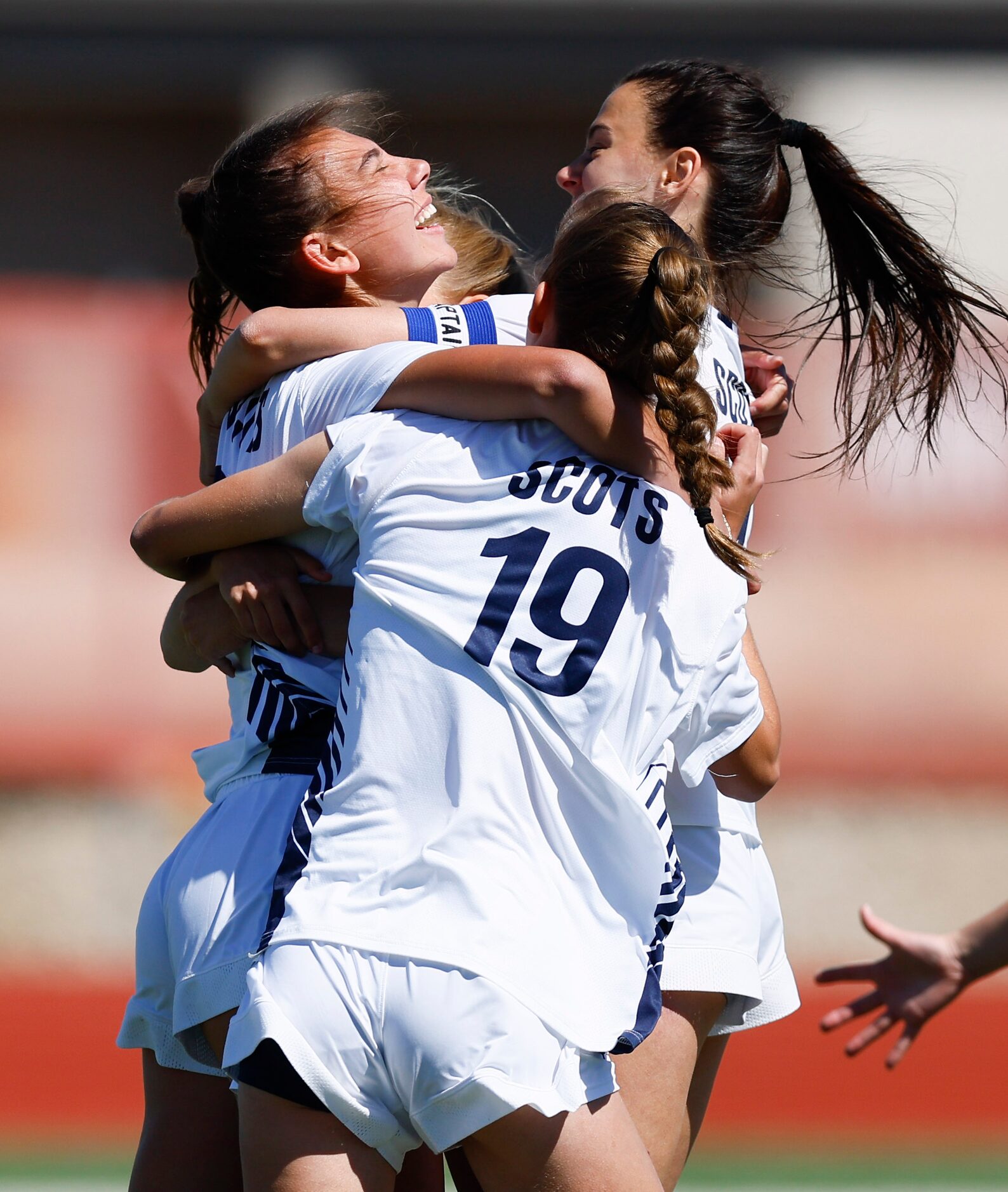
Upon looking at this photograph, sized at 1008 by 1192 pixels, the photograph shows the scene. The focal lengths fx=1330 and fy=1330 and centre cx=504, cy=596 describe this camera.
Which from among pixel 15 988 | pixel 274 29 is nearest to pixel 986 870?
pixel 15 988

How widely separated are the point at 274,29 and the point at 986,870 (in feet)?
20.1

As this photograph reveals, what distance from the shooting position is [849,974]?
8.30 ft

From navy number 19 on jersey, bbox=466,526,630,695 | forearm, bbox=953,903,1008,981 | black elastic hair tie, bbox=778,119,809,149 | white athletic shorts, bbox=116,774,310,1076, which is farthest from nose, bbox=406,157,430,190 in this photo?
forearm, bbox=953,903,1008,981

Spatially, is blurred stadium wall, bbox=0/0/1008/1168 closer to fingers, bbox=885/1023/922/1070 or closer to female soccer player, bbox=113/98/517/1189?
fingers, bbox=885/1023/922/1070

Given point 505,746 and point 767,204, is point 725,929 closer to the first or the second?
point 505,746

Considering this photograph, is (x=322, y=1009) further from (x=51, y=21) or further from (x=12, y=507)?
(x=51, y=21)

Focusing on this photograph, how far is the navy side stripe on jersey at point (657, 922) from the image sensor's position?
1.42 meters

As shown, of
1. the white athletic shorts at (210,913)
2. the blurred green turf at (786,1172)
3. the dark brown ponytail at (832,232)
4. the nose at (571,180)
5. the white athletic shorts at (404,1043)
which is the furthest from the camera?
the blurred green turf at (786,1172)

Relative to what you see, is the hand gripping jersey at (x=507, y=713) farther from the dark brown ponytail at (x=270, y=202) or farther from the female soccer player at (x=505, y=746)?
the dark brown ponytail at (x=270, y=202)

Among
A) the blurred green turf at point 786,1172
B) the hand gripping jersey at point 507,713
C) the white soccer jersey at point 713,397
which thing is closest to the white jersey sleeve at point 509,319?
the white soccer jersey at point 713,397

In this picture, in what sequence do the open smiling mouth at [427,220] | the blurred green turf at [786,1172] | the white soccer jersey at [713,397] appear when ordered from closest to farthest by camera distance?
the white soccer jersey at [713,397] < the open smiling mouth at [427,220] < the blurred green turf at [786,1172]

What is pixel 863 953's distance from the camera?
5.79m

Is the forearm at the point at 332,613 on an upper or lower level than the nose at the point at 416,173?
lower

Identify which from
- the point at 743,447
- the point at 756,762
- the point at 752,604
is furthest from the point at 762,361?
the point at 752,604
